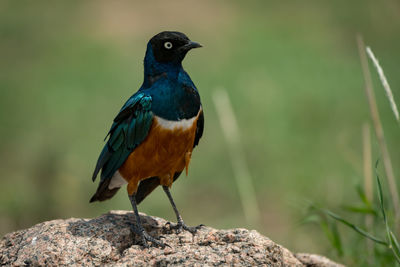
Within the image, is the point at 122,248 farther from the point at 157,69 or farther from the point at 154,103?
the point at 157,69

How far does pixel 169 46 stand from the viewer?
498cm

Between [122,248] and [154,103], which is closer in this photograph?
[122,248]

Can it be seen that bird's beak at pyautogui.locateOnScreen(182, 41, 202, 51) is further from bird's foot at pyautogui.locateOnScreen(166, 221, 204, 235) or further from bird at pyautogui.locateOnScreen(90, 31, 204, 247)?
bird's foot at pyautogui.locateOnScreen(166, 221, 204, 235)

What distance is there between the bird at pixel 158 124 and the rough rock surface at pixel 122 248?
214mm

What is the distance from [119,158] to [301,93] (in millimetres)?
8504

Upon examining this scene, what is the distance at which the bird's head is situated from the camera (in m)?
4.96

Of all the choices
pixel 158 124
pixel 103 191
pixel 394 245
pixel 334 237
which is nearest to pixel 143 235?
pixel 158 124

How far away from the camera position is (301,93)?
42.6 ft

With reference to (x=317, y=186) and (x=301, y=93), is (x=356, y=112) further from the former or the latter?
(x=317, y=186)

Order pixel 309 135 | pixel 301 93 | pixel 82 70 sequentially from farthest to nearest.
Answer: pixel 82 70 < pixel 301 93 < pixel 309 135

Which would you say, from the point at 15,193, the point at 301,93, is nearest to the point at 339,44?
the point at 301,93

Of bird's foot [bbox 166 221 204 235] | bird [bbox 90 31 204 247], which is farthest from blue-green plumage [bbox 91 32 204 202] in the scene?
bird's foot [bbox 166 221 204 235]

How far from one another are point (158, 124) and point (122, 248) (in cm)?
103

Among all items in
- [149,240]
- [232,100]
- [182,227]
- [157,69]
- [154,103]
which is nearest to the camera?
[149,240]
